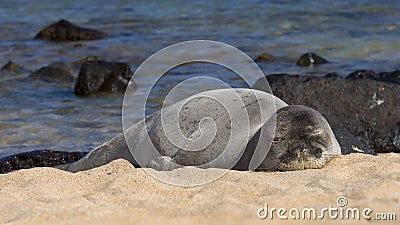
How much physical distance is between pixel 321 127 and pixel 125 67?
6.49 meters

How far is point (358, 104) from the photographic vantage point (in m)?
7.35

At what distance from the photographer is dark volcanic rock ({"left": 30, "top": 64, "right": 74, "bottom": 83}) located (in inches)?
441

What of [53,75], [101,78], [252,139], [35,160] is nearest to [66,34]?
[53,75]

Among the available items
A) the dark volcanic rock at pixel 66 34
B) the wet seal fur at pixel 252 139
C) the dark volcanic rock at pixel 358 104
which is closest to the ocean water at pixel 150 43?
the dark volcanic rock at pixel 66 34

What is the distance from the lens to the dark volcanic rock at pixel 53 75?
11.2 m

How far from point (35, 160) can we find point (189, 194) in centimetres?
262

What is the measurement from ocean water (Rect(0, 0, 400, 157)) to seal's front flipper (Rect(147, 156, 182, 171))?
257 cm

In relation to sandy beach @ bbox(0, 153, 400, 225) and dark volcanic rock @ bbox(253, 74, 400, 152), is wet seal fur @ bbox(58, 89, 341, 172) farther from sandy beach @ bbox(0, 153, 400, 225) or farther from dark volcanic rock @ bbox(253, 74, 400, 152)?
dark volcanic rock @ bbox(253, 74, 400, 152)

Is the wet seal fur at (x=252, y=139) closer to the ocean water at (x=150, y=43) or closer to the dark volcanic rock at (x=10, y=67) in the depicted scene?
the ocean water at (x=150, y=43)

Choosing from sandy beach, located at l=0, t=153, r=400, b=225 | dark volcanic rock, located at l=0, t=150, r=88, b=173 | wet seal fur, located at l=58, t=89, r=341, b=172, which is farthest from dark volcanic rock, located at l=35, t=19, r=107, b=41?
sandy beach, located at l=0, t=153, r=400, b=225

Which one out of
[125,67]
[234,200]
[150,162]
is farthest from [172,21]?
[234,200]

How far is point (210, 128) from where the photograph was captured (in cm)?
503

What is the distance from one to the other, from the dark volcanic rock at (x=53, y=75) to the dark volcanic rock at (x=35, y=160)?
4701 mm

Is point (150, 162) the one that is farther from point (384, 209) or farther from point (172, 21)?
point (172, 21)
